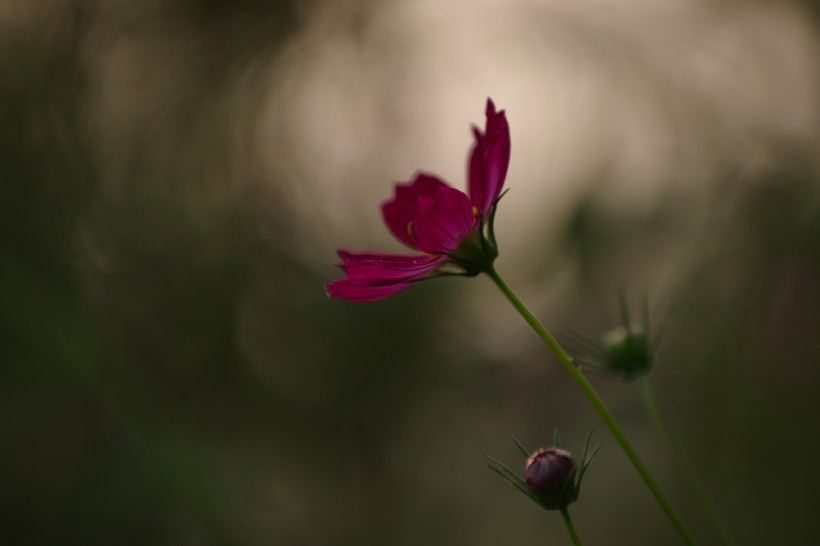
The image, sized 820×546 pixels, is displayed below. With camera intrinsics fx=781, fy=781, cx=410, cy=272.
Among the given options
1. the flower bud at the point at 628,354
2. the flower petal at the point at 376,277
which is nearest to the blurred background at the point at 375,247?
the flower bud at the point at 628,354


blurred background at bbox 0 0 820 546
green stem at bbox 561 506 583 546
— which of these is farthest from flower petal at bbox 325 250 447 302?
blurred background at bbox 0 0 820 546

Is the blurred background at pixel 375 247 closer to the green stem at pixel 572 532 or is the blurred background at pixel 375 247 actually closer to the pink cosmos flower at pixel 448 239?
the pink cosmos flower at pixel 448 239

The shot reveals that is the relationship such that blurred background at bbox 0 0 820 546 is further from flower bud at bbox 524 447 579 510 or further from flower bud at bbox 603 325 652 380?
flower bud at bbox 524 447 579 510

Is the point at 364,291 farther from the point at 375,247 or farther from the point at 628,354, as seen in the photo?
the point at 375,247

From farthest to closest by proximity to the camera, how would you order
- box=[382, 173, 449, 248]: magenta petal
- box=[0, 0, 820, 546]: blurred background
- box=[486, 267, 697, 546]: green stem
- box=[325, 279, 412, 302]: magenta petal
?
box=[0, 0, 820, 546]: blurred background < box=[382, 173, 449, 248]: magenta petal < box=[325, 279, 412, 302]: magenta petal < box=[486, 267, 697, 546]: green stem

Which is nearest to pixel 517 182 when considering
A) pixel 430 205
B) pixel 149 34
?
pixel 149 34

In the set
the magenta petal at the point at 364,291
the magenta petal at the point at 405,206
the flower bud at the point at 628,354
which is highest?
the magenta petal at the point at 405,206

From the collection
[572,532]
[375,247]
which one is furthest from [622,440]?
[375,247]
